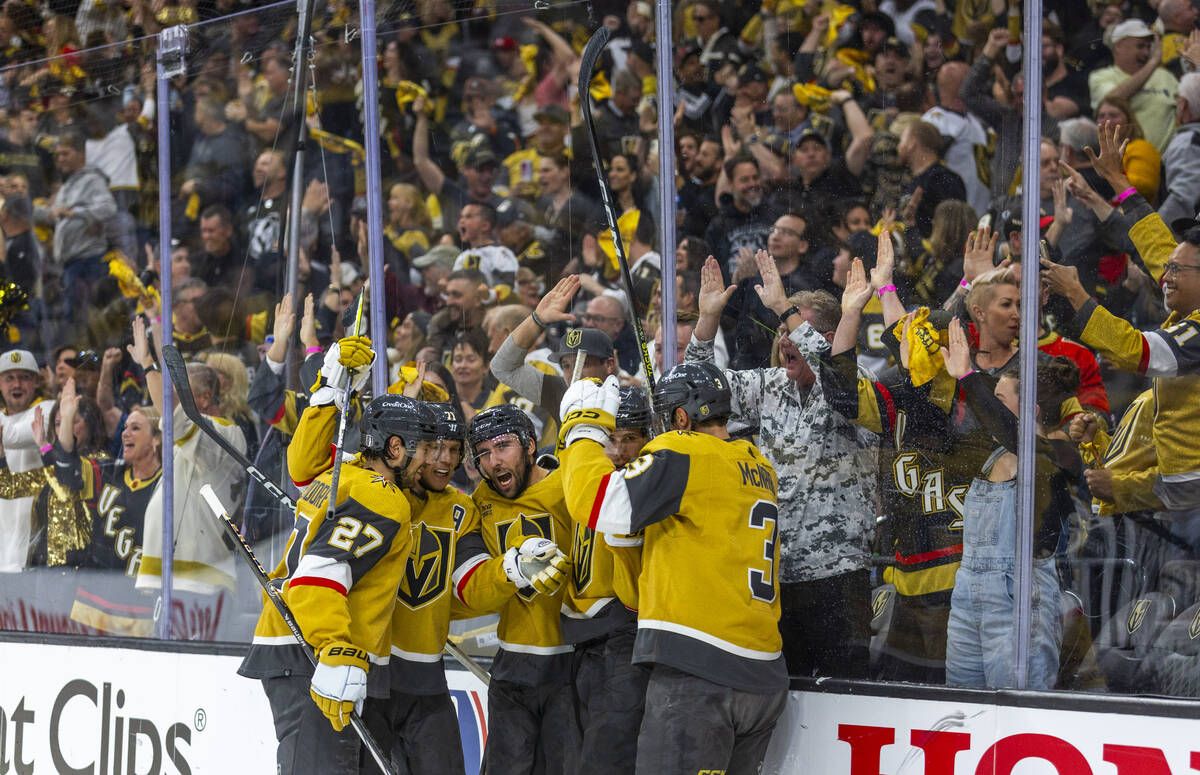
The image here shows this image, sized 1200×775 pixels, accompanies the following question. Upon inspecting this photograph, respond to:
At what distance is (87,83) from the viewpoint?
16.5 ft

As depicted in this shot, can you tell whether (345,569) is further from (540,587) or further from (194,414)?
(194,414)

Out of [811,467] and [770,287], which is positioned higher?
[770,287]

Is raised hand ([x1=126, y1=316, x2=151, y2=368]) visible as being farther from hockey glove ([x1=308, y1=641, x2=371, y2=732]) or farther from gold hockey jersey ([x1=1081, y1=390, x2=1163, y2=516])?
gold hockey jersey ([x1=1081, y1=390, x2=1163, y2=516])

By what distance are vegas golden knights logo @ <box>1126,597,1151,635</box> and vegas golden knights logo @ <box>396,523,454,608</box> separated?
1645mm

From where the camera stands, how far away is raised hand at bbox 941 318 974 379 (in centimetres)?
326

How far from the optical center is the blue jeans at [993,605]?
3105mm

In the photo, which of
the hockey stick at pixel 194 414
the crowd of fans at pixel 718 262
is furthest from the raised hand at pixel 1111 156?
the hockey stick at pixel 194 414

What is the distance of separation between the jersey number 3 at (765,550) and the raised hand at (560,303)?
1.09 meters

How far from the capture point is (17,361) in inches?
202

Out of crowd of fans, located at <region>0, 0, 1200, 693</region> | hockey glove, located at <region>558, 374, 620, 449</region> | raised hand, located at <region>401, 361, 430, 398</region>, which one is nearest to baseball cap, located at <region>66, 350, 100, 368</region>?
crowd of fans, located at <region>0, 0, 1200, 693</region>

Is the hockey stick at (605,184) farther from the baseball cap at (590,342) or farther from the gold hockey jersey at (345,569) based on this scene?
the gold hockey jersey at (345,569)

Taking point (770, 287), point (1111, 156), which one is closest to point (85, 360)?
point (770, 287)

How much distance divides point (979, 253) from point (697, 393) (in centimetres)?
77

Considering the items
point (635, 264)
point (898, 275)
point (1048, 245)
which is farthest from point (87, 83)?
point (1048, 245)
